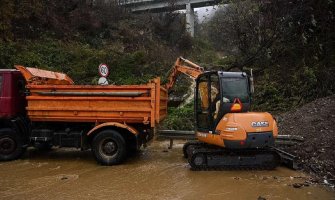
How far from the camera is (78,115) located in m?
9.58

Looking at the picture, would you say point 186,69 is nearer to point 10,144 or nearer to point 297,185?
point 297,185

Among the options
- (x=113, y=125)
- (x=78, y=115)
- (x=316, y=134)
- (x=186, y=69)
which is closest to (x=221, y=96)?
(x=186, y=69)

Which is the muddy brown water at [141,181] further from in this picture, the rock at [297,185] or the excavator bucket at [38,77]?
the excavator bucket at [38,77]

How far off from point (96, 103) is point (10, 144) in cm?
259

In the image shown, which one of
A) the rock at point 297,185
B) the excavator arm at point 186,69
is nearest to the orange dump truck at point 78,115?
the excavator arm at point 186,69

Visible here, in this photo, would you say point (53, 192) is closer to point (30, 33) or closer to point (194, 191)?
point (194, 191)

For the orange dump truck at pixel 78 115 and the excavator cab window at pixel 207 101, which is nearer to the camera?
the excavator cab window at pixel 207 101

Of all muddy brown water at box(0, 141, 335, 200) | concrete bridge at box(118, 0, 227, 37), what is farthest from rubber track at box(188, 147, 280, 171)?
concrete bridge at box(118, 0, 227, 37)

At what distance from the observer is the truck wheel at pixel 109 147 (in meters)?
9.34

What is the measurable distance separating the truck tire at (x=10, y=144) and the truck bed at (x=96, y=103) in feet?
2.51

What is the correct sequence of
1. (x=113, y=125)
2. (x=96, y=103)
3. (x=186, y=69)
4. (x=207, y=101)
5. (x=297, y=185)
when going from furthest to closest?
(x=186, y=69) → (x=96, y=103) → (x=113, y=125) → (x=207, y=101) → (x=297, y=185)

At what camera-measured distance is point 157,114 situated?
9242 millimetres

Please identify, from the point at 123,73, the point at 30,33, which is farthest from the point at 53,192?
the point at 30,33

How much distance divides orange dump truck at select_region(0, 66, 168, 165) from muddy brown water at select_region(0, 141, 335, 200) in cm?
49
